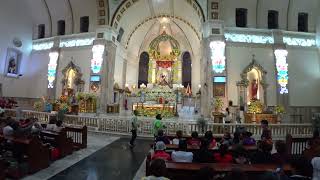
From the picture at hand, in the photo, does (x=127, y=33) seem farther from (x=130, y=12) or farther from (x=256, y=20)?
(x=256, y=20)

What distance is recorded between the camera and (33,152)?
6348mm

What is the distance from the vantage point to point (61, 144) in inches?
316

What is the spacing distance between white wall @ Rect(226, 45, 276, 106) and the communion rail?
21.4 feet

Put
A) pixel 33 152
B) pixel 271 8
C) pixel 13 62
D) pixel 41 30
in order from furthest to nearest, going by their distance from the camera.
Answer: pixel 41 30 → pixel 13 62 → pixel 271 8 → pixel 33 152

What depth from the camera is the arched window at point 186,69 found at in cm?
2925

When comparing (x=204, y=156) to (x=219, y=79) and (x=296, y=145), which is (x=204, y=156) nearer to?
(x=296, y=145)

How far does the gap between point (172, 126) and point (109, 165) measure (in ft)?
17.1

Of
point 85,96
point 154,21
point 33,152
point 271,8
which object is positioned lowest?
point 33,152

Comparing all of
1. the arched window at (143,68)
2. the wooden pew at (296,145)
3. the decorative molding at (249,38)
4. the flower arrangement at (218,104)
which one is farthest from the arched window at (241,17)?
the arched window at (143,68)

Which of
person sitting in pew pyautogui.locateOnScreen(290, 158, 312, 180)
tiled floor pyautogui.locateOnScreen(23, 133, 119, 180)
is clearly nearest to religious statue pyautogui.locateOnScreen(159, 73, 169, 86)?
tiled floor pyautogui.locateOnScreen(23, 133, 119, 180)

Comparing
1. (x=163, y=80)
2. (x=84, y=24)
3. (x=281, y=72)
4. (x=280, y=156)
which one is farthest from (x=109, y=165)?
(x=163, y=80)

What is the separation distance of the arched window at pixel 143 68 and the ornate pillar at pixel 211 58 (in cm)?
1211

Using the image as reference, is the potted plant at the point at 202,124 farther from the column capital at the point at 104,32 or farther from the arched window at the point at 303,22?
the arched window at the point at 303,22

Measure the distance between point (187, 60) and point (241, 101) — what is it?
12.8m
